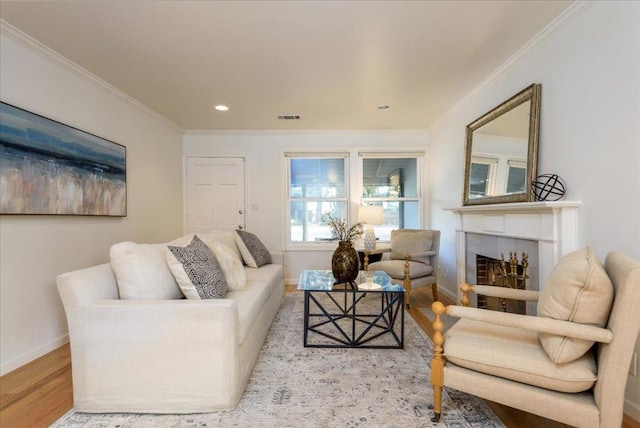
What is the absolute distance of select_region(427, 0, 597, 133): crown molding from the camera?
1906 millimetres

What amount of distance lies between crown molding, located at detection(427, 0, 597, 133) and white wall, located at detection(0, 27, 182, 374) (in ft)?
12.4

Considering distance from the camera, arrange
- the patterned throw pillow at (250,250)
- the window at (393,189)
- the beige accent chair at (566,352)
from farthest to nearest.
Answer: the window at (393,189)
the patterned throw pillow at (250,250)
the beige accent chair at (566,352)

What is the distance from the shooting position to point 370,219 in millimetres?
4332

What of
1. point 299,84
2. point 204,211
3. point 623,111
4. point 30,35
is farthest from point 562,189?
point 204,211

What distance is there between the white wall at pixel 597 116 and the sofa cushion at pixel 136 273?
8.75 feet

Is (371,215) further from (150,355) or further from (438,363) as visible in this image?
(150,355)

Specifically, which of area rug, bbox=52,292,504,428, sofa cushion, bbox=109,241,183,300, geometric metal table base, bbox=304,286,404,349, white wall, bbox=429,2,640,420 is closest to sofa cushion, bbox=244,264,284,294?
geometric metal table base, bbox=304,286,404,349

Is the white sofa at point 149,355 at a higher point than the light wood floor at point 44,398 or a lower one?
higher

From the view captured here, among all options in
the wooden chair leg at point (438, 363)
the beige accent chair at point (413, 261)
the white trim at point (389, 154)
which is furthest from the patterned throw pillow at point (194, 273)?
the white trim at point (389, 154)

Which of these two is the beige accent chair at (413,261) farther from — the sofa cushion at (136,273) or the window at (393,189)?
the sofa cushion at (136,273)

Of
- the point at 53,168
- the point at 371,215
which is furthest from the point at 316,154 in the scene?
the point at 53,168

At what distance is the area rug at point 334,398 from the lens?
156 centimetres

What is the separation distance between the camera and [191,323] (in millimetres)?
1614

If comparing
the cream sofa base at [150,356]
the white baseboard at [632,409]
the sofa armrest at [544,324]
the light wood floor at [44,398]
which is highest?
the sofa armrest at [544,324]
